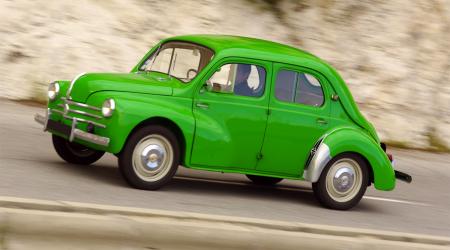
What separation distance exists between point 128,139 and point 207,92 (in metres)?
0.97

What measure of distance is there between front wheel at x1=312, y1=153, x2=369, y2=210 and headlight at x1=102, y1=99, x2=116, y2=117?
242 centimetres

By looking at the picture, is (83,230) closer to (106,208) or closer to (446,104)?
(106,208)

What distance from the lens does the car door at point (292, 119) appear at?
9898mm

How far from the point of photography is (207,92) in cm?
960

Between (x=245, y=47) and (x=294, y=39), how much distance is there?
833 centimetres

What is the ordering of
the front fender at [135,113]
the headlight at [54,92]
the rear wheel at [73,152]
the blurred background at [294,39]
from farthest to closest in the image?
the blurred background at [294,39]
the rear wheel at [73,152]
the headlight at [54,92]
the front fender at [135,113]

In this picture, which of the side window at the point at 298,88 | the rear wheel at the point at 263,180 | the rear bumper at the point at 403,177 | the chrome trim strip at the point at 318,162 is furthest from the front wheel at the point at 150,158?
the rear bumper at the point at 403,177

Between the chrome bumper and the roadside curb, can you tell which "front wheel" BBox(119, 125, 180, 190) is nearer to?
the chrome bumper

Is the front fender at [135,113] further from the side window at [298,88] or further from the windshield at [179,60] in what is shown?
the side window at [298,88]

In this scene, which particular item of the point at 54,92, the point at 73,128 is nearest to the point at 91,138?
the point at 73,128

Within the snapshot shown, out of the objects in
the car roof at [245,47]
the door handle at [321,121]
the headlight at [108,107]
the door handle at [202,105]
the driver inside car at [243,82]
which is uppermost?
the car roof at [245,47]

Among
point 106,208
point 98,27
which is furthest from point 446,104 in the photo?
point 106,208

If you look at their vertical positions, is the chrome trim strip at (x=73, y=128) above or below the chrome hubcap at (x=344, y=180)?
above

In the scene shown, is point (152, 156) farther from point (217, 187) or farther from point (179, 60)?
point (217, 187)
